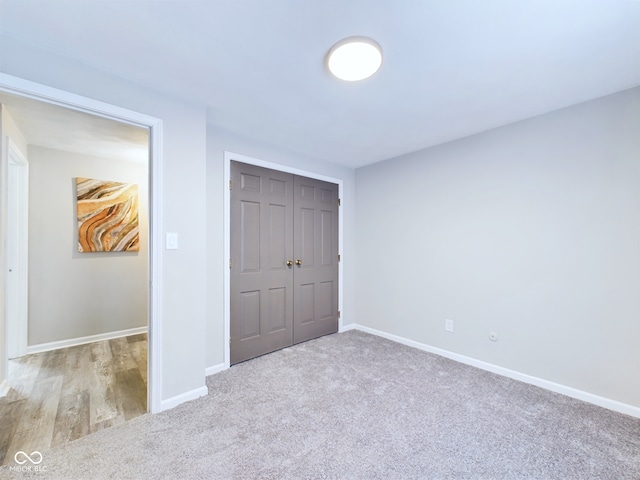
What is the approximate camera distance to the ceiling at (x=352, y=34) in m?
1.27

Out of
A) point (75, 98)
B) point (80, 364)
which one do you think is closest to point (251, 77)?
point (75, 98)

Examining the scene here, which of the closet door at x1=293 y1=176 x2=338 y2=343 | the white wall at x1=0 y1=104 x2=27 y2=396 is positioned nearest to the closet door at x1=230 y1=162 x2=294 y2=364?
the closet door at x1=293 y1=176 x2=338 y2=343

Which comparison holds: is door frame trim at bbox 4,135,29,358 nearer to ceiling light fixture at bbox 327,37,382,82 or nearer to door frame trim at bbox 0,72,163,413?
door frame trim at bbox 0,72,163,413

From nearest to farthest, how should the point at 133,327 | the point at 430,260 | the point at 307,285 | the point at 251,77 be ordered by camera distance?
the point at 251,77, the point at 430,260, the point at 307,285, the point at 133,327

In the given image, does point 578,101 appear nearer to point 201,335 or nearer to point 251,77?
point 251,77

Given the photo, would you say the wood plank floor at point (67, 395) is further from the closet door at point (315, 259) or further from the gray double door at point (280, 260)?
the closet door at point (315, 259)

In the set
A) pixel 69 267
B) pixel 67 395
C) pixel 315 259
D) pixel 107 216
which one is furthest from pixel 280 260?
pixel 69 267

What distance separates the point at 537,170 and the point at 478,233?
27.3 inches

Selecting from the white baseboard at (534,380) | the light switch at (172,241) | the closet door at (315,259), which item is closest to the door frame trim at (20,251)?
the light switch at (172,241)

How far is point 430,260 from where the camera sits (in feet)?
9.87

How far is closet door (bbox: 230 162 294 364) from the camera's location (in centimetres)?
270

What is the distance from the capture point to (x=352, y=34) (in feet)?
4.60

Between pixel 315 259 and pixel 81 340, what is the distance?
115 inches
